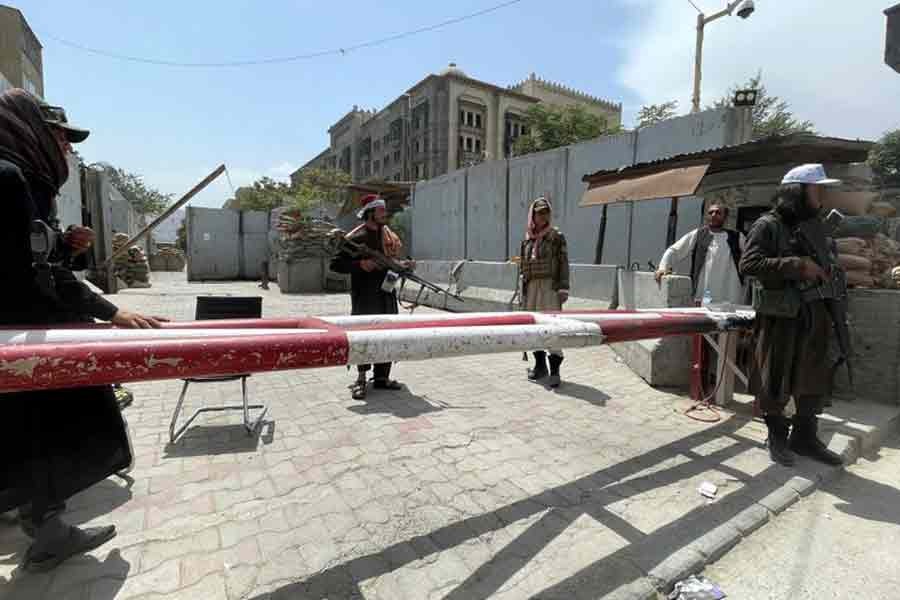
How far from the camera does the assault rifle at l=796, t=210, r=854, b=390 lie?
9.64 ft

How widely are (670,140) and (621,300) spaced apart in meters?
3.27

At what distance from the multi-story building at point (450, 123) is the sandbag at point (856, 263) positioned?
38.9 m

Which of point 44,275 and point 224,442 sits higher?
point 44,275

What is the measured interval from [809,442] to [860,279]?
6.73 ft

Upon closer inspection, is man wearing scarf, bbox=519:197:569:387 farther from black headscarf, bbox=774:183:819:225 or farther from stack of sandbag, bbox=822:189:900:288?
stack of sandbag, bbox=822:189:900:288

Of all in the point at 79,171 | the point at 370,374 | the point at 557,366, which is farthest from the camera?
the point at 79,171

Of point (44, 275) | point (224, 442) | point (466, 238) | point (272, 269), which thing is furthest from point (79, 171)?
point (44, 275)

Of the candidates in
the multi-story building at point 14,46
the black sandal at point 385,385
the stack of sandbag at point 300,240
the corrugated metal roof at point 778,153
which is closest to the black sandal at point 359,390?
the black sandal at point 385,385

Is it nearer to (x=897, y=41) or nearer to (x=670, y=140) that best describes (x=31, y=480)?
(x=897, y=41)

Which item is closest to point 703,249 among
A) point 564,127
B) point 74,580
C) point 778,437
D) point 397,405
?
point 778,437

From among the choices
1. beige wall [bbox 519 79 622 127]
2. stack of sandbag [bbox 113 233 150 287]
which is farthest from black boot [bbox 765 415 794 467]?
beige wall [bbox 519 79 622 127]

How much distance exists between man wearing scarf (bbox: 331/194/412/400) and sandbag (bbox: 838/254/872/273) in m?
4.31

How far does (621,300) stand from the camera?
6.48m

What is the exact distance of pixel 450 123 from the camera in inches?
1762
